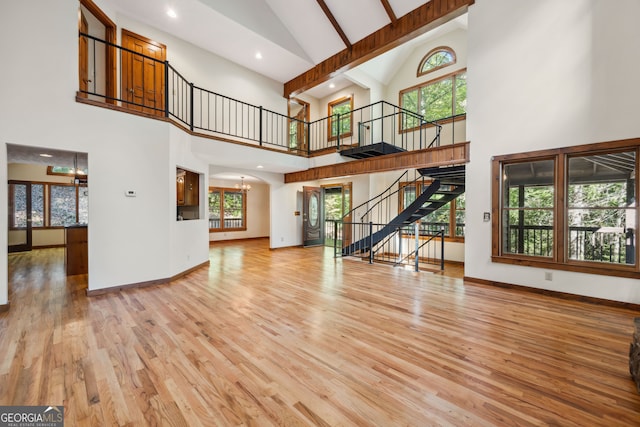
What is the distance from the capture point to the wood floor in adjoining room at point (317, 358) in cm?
171

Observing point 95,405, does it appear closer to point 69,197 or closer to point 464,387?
point 464,387

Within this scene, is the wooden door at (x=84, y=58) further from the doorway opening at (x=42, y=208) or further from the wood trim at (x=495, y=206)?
the wood trim at (x=495, y=206)

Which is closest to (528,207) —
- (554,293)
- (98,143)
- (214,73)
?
(554,293)

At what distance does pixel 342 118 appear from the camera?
31.3 feet

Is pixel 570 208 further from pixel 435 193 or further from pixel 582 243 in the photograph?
pixel 435 193

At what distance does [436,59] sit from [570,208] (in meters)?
5.45

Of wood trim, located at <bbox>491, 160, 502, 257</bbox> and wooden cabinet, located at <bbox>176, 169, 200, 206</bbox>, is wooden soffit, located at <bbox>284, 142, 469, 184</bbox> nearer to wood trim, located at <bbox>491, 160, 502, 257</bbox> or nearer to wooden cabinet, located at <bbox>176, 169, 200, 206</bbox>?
wood trim, located at <bbox>491, 160, 502, 257</bbox>

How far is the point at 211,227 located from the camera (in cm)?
1042

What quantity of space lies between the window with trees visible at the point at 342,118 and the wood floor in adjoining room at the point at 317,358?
656cm

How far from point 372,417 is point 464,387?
782 mm

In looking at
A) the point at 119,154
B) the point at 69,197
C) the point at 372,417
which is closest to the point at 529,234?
the point at 372,417

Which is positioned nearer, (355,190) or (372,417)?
(372,417)

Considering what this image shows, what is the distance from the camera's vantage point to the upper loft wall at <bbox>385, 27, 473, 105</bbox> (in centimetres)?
684

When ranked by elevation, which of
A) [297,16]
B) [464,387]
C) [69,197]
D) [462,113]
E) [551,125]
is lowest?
[464,387]
